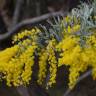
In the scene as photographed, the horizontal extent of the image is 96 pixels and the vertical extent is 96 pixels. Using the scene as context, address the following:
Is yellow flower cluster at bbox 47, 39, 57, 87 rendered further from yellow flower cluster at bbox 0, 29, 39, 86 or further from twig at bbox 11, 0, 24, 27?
twig at bbox 11, 0, 24, 27

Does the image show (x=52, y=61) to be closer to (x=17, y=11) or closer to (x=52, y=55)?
(x=52, y=55)

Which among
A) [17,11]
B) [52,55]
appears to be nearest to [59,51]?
[52,55]

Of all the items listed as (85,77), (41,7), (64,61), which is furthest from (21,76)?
(41,7)

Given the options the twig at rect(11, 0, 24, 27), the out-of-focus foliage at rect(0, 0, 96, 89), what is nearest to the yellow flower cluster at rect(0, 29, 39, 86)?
the out-of-focus foliage at rect(0, 0, 96, 89)

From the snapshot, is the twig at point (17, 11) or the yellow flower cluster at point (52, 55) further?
the twig at point (17, 11)

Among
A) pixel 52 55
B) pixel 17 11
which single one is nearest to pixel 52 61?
pixel 52 55

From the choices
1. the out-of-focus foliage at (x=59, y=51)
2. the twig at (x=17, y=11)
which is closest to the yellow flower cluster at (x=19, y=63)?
the out-of-focus foliage at (x=59, y=51)

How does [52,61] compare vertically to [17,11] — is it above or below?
below

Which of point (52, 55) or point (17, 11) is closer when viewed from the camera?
point (52, 55)

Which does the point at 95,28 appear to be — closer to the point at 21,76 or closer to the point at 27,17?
the point at 21,76

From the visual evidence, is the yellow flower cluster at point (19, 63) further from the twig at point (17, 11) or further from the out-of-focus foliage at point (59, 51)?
the twig at point (17, 11)
